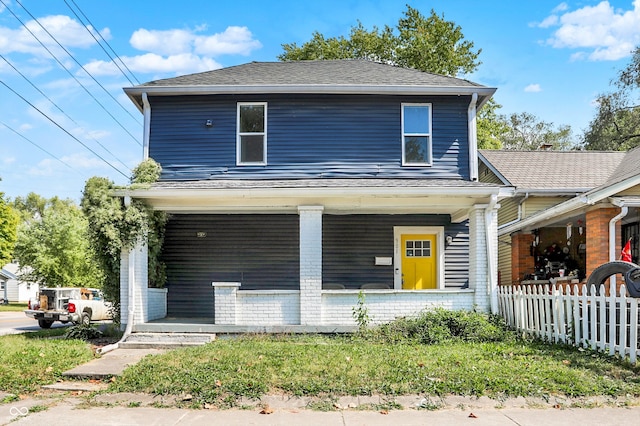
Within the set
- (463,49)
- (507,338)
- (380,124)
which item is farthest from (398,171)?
(463,49)

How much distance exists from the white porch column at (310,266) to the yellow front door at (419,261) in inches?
134

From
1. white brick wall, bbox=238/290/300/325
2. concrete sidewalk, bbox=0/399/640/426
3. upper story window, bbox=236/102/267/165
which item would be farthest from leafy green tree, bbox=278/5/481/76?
concrete sidewalk, bbox=0/399/640/426

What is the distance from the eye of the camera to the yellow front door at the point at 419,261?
13.5m

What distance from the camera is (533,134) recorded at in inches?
1768

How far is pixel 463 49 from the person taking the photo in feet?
96.6

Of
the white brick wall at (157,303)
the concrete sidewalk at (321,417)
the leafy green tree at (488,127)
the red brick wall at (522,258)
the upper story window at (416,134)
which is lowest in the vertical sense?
Answer: the concrete sidewalk at (321,417)

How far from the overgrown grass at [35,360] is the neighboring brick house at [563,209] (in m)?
9.41

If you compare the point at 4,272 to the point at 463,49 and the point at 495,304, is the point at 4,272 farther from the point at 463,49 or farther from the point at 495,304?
the point at 495,304

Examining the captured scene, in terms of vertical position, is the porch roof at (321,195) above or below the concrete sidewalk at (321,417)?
above

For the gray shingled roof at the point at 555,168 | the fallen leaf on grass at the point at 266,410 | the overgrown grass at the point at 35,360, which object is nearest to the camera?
the fallen leaf on grass at the point at 266,410

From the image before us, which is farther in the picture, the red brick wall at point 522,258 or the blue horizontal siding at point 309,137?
the red brick wall at point 522,258

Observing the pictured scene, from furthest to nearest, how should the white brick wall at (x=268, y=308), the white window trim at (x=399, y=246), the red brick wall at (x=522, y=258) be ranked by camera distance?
1. the red brick wall at (x=522, y=258)
2. the white window trim at (x=399, y=246)
3. the white brick wall at (x=268, y=308)

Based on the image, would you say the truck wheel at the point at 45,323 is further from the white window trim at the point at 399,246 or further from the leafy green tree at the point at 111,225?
the white window trim at the point at 399,246

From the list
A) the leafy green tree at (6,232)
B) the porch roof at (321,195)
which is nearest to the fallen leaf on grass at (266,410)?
the porch roof at (321,195)
